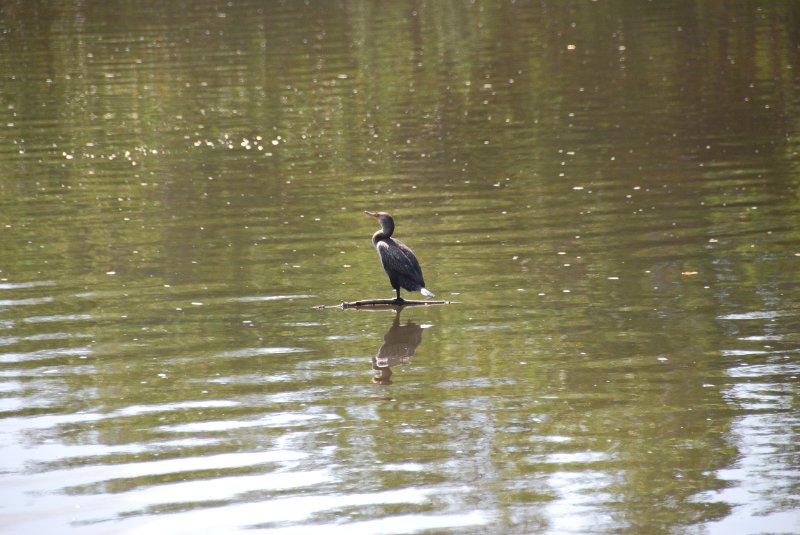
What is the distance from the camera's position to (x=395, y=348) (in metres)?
11.6

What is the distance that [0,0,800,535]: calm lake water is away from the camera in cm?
832

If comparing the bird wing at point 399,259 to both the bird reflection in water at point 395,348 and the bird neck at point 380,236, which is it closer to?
the bird neck at point 380,236

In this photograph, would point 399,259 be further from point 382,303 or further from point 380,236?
point 380,236

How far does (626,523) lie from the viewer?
7.72 m

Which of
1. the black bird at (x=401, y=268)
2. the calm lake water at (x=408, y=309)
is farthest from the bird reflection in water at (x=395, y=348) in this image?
the black bird at (x=401, y=268)

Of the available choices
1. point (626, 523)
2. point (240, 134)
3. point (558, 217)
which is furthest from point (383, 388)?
point (240, 134)

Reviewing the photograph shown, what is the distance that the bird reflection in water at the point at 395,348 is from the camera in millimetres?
10852

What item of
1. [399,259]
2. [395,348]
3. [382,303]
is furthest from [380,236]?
[395,348]

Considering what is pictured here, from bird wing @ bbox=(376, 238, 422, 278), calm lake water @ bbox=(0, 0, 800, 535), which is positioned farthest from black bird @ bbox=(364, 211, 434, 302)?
calm lake water @ bbox=(0, 0, 800, 535)

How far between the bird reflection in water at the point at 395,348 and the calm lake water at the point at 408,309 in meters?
0.05

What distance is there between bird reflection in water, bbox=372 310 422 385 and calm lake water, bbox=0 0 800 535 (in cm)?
5

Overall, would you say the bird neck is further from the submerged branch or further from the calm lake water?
the submerged branch

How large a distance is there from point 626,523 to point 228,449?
2.79 m

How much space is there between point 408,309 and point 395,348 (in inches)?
58.5
